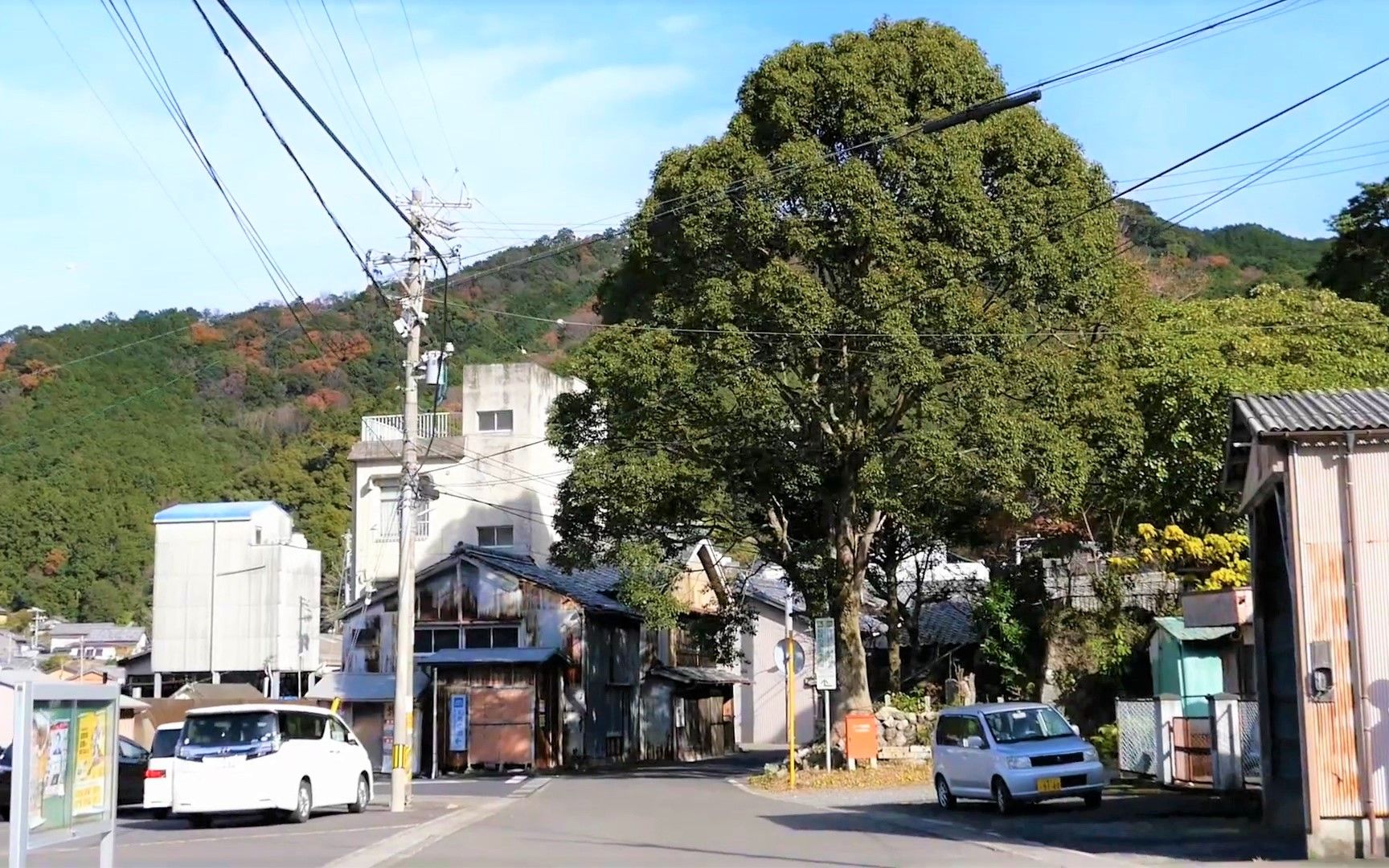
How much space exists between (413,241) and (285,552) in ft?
102

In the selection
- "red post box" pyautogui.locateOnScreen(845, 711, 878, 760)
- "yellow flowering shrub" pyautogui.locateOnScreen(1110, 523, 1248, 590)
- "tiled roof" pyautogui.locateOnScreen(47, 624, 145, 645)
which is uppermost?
"yellow flowering shrub" pyautogui.locateOnScreen(1110, 523, 1248, 590)

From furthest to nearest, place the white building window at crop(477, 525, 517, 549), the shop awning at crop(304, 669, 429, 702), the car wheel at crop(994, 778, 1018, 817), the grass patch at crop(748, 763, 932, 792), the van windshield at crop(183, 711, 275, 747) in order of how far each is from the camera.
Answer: the white building window at crop(477, 525, 517, 549) < the shop awning at crop(304, 669, 429, 702) < the grass patch at crop(748, 763, 932, 792) < the van windshield at crop(183, 711, 275, 747) < the car wheel at crop(994, 778, 1018, 817)

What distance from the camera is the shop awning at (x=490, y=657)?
4047 centimetres

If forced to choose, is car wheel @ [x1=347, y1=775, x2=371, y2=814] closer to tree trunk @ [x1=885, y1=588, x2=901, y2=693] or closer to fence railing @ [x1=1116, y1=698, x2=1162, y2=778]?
fence railing @ [x1=1116, y1=698, x2=1162, y2=778]

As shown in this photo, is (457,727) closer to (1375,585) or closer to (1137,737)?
(1137,737)

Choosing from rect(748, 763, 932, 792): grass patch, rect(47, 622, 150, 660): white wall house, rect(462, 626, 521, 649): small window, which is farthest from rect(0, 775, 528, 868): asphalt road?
rect(47, 622, 150, 660): white wall house

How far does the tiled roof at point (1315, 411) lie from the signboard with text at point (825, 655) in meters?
13.9

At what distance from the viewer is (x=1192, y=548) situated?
27156mm

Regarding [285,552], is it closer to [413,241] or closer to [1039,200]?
[413,241]

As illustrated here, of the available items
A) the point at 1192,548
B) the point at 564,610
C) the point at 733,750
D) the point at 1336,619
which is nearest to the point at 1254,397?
the point at 1336,619

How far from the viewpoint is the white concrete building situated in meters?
61.2

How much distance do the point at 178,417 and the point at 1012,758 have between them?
58.2 meters

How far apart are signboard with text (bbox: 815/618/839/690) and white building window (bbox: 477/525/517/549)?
112ft

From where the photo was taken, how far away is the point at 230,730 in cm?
2091
